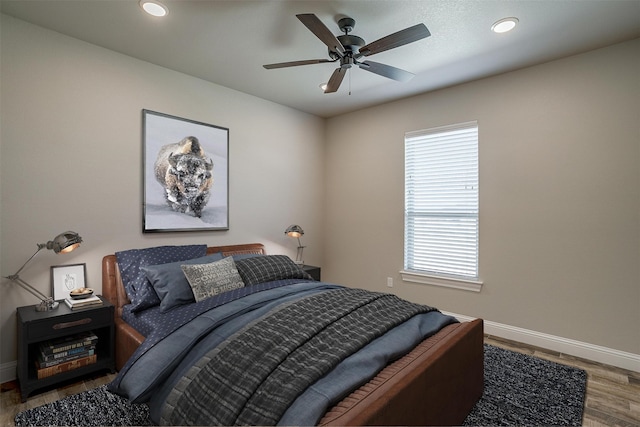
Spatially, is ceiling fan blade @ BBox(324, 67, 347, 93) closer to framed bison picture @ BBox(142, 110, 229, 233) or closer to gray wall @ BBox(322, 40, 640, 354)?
framed bison picture @ BBox(142, 110, 229, 233)

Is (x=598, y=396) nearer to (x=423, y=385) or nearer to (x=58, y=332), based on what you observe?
(x=423, y=385)

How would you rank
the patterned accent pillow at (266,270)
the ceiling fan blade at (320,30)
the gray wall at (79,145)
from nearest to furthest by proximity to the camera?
the ceiling fan blade at (320,30)
the gray wall at (79,145)
the patterned accent pillow at (266,270)

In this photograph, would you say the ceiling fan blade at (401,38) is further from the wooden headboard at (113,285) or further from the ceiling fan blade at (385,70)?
the wooden headboard at (113,285)

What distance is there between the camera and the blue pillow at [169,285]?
254cm

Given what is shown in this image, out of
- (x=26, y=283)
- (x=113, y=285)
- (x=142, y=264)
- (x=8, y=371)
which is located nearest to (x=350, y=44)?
(x=142, y=264)

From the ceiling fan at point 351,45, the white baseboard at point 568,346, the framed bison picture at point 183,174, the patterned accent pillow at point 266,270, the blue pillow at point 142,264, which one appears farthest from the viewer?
the framed bison picture at point 183,174

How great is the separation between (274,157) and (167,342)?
9.65ft

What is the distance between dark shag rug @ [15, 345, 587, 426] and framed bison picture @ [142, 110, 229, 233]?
1521 mm

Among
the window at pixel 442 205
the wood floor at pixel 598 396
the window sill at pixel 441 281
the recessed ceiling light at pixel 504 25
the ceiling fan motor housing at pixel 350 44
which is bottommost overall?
the wood floor at pixel 598 396

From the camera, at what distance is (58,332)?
241 centimetres

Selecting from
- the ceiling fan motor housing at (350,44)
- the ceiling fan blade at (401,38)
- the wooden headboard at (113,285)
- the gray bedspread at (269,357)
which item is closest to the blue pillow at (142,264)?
the wooden headboard at (113,285)

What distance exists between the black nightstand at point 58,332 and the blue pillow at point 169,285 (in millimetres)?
402

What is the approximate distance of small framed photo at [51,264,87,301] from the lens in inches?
106

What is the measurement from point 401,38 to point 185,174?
2.45 m
